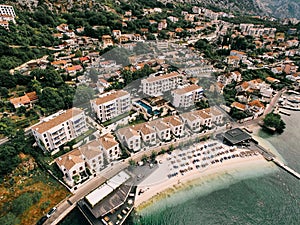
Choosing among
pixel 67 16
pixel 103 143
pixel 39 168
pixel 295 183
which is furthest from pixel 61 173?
pixel 67 16

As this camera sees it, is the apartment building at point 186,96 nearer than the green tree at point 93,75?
Yes

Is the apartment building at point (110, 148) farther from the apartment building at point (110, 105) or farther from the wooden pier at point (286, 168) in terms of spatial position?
the wooden pier at point (286, 168)

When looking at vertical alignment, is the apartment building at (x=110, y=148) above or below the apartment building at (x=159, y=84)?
below

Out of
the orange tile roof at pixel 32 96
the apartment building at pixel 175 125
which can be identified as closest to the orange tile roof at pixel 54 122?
the orange tile roof at pixel 32 96

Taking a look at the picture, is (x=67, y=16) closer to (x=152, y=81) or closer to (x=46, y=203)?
(x=152, y=81)

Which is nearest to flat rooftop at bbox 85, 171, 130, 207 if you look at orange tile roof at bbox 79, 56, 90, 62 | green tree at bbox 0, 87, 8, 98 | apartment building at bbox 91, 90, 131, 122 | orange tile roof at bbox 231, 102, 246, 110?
apartment building at bbox 91, 90, 131, 122

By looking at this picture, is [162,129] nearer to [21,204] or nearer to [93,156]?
[93,156]
